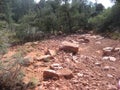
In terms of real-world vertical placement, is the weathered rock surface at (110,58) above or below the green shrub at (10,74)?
below

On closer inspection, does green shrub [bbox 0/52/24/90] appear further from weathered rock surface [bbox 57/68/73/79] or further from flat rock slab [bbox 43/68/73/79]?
weathered rock surface [bbox 57/68/73/79]

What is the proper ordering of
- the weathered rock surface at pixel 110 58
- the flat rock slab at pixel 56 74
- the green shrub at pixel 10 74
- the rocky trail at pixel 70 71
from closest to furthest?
the green shrub at pixel 10 74
the rocky trail at pixel 70 71
the flat rock slab at pixel 56 74
the weathered rock surface at pixel 110 58

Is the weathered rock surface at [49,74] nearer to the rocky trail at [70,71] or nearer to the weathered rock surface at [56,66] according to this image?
the rocky trail at [70,71]

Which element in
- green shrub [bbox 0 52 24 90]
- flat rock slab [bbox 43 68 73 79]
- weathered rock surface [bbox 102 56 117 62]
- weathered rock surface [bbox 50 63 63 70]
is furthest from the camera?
weathered rock surface [bbox 102 56 117 62]

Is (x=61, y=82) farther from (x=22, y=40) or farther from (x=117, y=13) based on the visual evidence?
(x=117, y=13)

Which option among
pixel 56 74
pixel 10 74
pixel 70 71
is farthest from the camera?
pixel 70 71

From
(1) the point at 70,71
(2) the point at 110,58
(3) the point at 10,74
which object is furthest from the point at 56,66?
(2) the point at 110,58

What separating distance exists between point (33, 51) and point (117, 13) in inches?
333

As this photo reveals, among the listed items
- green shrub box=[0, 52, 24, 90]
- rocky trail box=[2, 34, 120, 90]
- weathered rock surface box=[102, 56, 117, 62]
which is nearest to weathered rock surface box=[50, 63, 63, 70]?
rocky trail box=[2, 34, 120, 90]

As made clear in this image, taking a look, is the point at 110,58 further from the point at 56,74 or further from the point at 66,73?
the point at 56,74

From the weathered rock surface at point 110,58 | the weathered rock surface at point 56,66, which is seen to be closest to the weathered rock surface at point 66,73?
the weathered rock surface at point 56,66

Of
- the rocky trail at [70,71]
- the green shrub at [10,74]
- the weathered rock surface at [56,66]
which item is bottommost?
the rocky trail at [70,71]

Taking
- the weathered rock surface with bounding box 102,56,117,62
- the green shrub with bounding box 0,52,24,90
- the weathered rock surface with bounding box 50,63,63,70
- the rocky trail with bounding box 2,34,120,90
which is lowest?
the weathered rock surface with bounding box 102,56,117,62

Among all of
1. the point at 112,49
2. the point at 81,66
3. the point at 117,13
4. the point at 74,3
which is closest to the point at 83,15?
the point at 74,3
